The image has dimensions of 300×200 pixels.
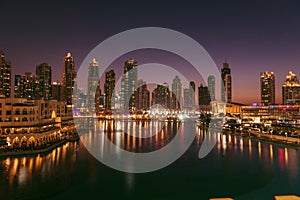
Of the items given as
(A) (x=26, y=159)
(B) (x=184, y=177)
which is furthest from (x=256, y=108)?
(A) (x=26, y=159)

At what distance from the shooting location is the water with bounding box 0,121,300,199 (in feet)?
26.5

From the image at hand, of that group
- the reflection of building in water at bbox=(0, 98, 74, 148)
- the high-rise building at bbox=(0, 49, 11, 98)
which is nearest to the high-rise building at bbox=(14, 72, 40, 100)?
the high-rise building at bbox=(0, 49, 11, 98)

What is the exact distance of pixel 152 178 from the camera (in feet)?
32.9

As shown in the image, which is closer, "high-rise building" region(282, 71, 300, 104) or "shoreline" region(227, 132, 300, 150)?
"shoreline" region(227, 132, 300, 150)

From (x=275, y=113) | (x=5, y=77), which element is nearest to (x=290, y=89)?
(x=275, y=113)

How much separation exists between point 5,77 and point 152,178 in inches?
1838

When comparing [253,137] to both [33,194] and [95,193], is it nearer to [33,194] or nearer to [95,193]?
[95,193]

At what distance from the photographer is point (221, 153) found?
50.4 feet

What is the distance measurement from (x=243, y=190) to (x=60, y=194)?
5.97m

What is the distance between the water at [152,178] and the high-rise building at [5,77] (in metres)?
39.4

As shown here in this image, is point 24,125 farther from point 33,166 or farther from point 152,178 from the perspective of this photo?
point 152,178

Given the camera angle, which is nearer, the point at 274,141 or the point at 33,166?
the point at 33,166

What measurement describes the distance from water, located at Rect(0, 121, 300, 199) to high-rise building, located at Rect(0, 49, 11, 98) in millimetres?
39391

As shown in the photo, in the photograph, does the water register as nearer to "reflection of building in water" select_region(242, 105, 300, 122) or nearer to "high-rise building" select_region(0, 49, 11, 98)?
"reflection of building in water" select_region(242, 105, 300, 122)
